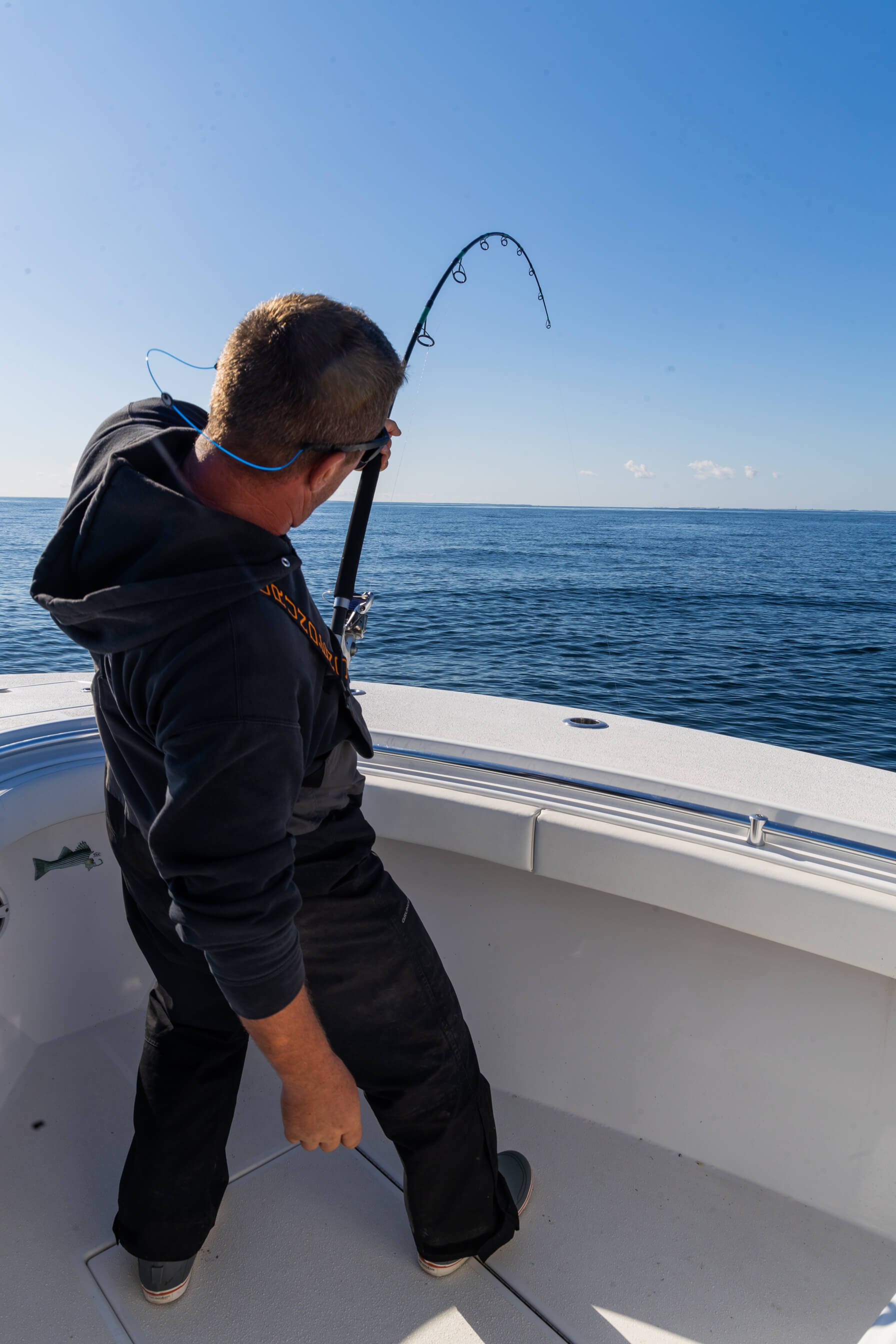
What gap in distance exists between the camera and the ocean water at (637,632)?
1082 centimetres

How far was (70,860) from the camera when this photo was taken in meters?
1.71

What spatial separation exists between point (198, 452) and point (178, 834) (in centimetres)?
43

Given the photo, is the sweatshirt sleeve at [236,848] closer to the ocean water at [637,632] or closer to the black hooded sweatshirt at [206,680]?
the black hooded sweatshirt at [206,680]

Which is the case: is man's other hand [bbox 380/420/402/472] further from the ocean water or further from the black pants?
the ocean water

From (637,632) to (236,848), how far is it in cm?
1723

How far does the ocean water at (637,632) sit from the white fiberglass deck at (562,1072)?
702 cm

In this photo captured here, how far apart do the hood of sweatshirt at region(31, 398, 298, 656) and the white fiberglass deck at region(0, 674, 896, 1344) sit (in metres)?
0.77

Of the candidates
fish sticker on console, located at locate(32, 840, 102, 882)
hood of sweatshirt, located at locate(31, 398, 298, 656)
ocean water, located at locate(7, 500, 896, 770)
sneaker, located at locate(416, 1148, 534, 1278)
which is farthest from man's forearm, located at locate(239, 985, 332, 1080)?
ocean water, located at locate(7, 500, 896, 770)

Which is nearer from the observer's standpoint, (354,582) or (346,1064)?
(346,1064)

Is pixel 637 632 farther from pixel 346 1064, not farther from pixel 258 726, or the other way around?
pixel 258 726

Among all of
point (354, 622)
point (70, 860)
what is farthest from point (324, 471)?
point (70, 860)

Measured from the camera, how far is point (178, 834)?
803 mm

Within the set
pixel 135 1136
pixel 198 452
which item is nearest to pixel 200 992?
pixel 135 1136

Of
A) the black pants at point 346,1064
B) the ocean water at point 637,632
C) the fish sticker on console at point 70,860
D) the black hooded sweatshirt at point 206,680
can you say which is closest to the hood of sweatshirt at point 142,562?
the black hooded sweatshirt at point 206,680
